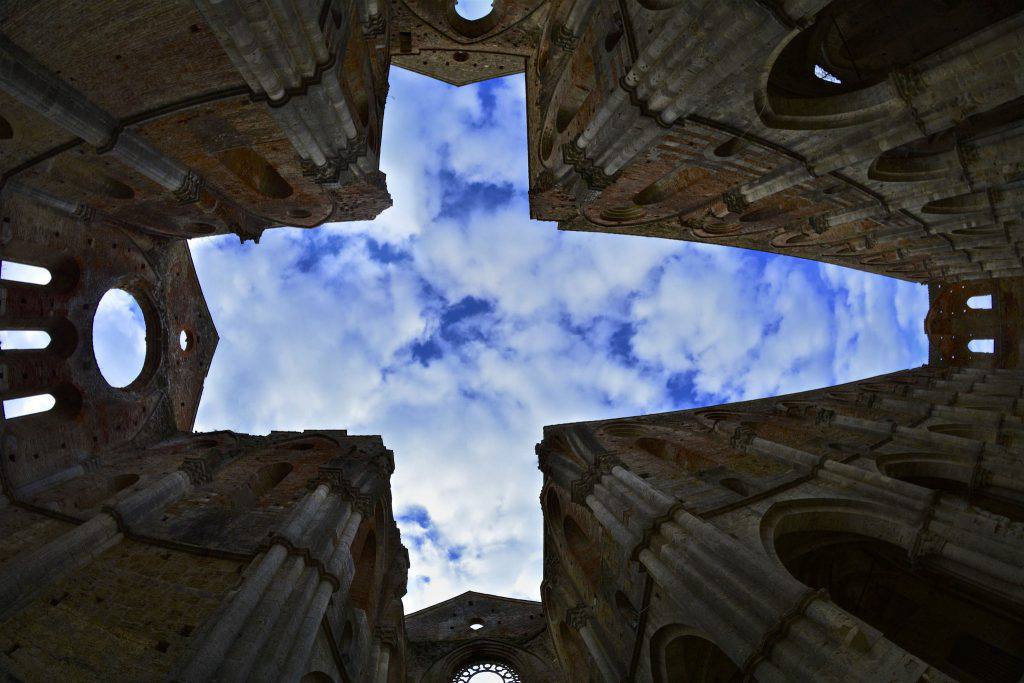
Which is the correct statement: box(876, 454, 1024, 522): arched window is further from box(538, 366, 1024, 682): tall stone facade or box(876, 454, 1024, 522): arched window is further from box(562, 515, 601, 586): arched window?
box(562, 515, 601, 586): arched window

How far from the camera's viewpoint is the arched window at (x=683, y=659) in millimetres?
9297

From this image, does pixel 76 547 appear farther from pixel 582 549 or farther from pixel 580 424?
pixel 580 424

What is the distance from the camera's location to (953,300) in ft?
69.8

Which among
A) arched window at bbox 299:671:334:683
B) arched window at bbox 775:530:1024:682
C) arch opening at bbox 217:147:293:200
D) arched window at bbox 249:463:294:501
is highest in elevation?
arch opening at bbox 217:147:293:200

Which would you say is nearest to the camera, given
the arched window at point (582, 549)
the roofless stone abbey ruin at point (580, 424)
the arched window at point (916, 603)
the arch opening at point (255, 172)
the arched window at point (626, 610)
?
the roofless stone abbey ruin at point (580, 424)

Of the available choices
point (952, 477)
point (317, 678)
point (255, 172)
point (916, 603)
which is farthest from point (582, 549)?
point (255, 172)

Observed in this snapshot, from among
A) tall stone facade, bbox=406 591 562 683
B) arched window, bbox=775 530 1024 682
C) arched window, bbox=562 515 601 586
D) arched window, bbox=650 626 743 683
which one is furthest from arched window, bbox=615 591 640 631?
tall stone facade, bbox=406 591 562 683

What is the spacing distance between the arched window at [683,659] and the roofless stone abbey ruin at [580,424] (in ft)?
0.19

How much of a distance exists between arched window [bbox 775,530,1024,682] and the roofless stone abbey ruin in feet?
0.18

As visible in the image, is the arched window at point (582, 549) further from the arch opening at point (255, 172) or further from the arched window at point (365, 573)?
the arch opening at point (255, 172)

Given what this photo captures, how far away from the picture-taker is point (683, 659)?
9.52 m

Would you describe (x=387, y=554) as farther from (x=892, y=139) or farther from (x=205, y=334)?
(x=892, y=139)

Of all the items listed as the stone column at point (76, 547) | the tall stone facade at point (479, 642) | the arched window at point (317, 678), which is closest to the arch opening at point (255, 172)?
the stone column at point (76, 547)

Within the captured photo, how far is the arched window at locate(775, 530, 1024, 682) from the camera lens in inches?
332
